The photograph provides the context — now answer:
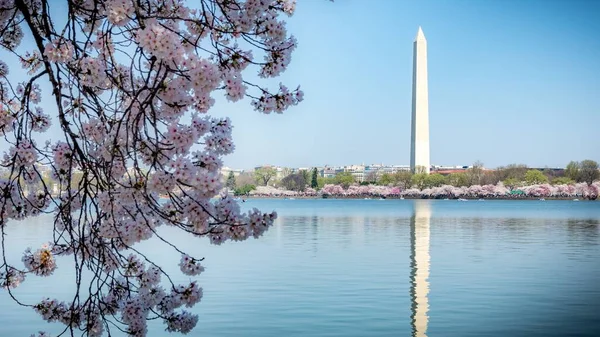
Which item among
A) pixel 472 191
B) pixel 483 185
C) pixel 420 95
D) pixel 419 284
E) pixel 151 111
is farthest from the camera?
pixel 483 185

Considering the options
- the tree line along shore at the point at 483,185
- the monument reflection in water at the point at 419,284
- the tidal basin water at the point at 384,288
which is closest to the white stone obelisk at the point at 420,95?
the tree line along shore at the point at 483,185

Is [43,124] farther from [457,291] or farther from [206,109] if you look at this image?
[457,291]

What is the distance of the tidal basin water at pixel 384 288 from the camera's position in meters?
11.4

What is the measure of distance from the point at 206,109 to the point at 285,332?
7.25 meters

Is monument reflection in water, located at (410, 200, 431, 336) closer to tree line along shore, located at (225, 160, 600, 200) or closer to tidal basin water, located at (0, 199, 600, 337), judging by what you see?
tidal basin water, located at (0, 199, 600, 337)

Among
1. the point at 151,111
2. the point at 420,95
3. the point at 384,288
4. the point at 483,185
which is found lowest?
the point at 384,288

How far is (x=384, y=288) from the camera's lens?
15047mm

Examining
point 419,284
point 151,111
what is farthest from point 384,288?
point 151,111

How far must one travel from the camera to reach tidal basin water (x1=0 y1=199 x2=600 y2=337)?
1138 cm

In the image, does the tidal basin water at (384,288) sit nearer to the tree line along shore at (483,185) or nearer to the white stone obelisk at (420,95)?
the white stone obelisk at (420,95)

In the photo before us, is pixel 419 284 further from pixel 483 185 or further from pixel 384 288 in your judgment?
pixel 483 185

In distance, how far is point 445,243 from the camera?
25266 millimetres

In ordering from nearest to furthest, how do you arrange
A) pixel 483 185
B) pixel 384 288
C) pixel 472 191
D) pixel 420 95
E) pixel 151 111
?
pixel 151 111 < pixel 384 288 < pixel 420 95 < pixel 472 191 < pixel 483 185

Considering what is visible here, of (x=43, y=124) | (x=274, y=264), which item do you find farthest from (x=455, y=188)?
(x=43, y=124)
